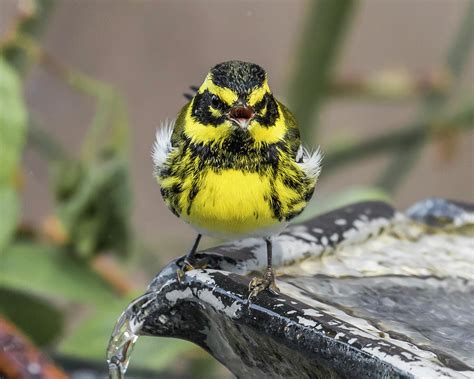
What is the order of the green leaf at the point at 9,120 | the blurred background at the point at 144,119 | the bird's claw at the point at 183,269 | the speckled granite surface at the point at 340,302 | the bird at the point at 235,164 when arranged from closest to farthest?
1. the speckled granite surface at the point at 340,302
2. the bird's claw at the point at 183,269
3. the bird at the point at 235,164
4. the green leaf at the point at 9,120
5. the blurred background at the point at 144,119

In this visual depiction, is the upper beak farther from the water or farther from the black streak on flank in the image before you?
the water

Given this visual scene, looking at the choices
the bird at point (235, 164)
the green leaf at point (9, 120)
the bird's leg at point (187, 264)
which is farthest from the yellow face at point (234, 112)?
the green leaf at point (9, 120)

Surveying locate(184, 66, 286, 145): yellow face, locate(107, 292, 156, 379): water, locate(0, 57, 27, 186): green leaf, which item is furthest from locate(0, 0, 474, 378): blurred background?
locate(184, 66, 286, 145): yellow face

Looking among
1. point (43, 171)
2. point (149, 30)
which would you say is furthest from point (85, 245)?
point (149, 30)

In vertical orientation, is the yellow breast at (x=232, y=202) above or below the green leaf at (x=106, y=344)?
below

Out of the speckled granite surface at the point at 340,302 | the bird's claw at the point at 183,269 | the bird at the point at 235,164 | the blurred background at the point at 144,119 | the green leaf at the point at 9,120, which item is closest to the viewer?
the speckled granite surface at the point at 340,302

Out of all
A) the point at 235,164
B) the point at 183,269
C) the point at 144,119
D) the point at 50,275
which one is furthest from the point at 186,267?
the point at 144,119

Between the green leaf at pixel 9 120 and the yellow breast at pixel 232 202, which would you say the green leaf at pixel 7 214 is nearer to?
the green leaf at pixel 9 120
